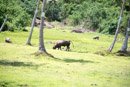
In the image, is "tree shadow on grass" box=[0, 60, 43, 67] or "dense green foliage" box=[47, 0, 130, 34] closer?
"tree shadow on grass" box=[0, 60, 43, 67]

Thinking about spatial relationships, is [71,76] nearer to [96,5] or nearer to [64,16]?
[96,5]

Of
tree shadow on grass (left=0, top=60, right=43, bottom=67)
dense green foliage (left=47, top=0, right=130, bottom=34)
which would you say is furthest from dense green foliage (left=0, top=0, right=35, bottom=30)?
dense green foliage (left=47, top=0, right=130, bottom=34)

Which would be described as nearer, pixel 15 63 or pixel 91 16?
pixel 15 63

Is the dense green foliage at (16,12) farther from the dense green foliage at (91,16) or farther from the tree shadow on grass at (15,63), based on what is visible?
the dense green foliage at (91,16)

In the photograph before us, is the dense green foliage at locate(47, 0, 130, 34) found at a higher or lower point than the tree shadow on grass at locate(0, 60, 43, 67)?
lower

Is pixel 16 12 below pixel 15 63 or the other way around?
below

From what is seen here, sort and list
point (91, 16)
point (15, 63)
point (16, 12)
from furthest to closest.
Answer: point (91, 16) < point (16, 12) < point (15, 63)

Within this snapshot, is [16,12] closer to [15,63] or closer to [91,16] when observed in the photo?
[15,63]

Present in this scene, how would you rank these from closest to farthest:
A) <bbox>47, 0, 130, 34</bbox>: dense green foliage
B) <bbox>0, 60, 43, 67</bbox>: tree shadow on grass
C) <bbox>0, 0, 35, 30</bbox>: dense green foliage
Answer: <bbox>0, 60, 43, 67</bbox>: tree shadow on grass < <bbox>0, 0, 35, 30</bbox>: dense green foliage < <bbox>47, 0, 130, 34</bbox>: dense green foliage

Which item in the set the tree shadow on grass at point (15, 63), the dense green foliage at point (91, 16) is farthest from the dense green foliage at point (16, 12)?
the dense green foliage at point (91, 16)

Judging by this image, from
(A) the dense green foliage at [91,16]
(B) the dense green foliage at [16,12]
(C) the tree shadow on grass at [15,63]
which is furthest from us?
(A) the dense green foliage at [91,16]

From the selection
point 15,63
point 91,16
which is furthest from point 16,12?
point 91,16

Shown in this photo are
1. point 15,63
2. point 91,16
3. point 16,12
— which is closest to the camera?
point 15,63

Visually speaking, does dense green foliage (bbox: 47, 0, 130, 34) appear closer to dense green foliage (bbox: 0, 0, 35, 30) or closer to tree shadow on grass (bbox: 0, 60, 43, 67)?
dense green foliage (bbox: 0, 0, 35, 30)
